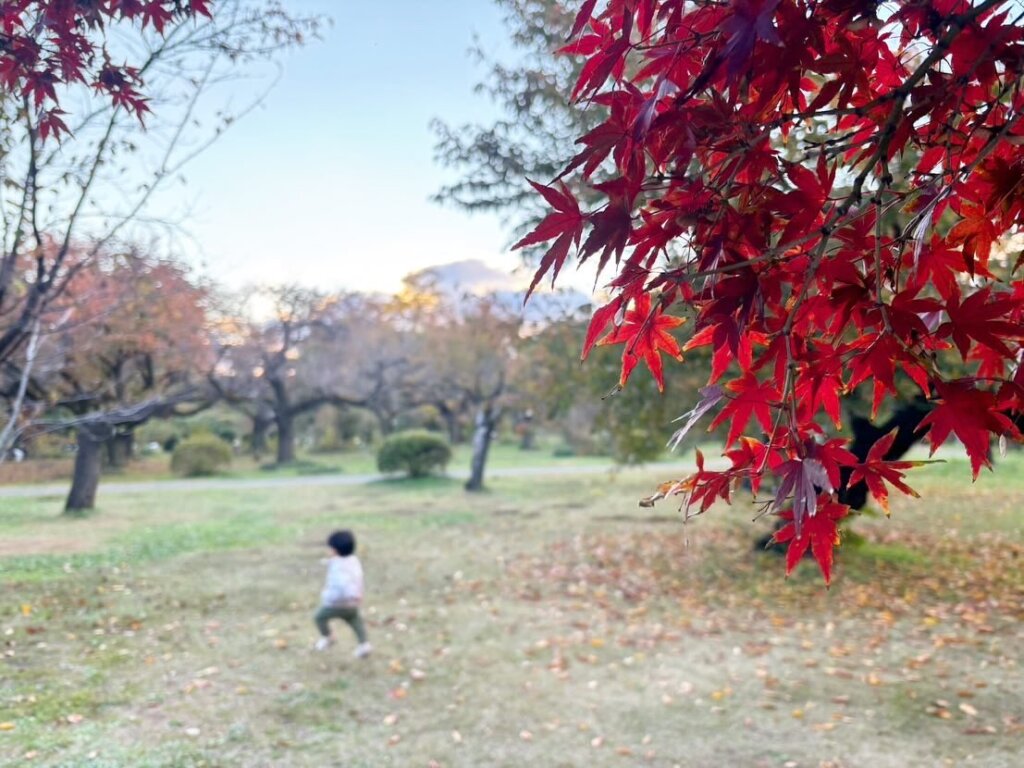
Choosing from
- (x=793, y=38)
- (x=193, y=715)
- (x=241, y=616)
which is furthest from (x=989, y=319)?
(x=241, y=616)

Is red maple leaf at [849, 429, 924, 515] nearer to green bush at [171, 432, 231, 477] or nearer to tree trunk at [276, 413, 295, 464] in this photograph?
green bush at [171, 432, 231, 477]

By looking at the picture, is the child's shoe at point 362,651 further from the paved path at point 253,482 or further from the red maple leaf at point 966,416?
the paved path at point 253,482

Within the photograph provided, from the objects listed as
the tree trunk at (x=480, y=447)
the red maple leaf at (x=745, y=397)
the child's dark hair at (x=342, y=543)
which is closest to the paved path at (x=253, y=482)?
the tree trunk at (x=480, y=447)

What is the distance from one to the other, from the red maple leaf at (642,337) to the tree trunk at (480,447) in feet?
45.1

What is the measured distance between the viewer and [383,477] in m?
17.6

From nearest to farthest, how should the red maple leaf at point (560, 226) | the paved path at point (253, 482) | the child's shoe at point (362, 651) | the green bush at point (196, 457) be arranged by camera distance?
the red maple leaf at point (560, 226), the child's shoe at point (362, 651), the paved path at point (253, 482), the green bush at point (196, 457)

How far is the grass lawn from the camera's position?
3.52 m

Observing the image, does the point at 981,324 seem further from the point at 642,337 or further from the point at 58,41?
the point at 58,41

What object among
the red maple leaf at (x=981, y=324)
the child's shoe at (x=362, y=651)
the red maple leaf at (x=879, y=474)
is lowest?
the child's shoe at (x=362, y=651)

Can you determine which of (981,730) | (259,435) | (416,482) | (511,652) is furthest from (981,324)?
(259,435)

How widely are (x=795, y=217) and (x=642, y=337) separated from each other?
305 mm

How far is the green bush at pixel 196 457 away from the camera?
17.6m

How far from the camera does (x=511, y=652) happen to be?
496cm

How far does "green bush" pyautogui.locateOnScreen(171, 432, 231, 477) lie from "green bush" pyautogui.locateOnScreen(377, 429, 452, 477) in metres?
4.08
